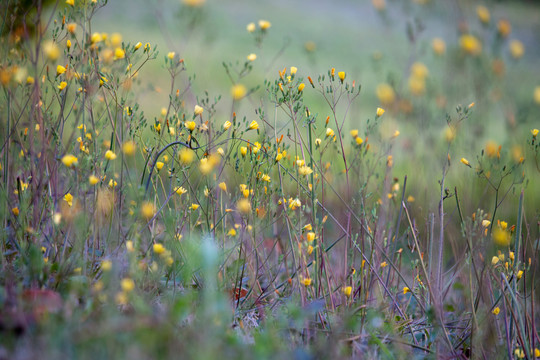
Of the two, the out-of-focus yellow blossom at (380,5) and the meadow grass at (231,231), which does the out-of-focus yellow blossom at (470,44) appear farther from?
the out-of-focus yellow blossom at (380,5)

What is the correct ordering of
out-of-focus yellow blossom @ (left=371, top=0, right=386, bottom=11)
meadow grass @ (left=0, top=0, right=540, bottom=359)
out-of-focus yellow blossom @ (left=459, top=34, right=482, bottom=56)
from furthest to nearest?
out-of-focus yellow blossom @ (left=371, top=0, right=386, bottom=11)
out-of-focus yellow blossom @ (left=459, top=34, right=482, bottom=56)
meadow grass @ (left=0, top=0, right=540, bottom=359)

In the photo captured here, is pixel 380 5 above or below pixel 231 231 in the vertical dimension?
above

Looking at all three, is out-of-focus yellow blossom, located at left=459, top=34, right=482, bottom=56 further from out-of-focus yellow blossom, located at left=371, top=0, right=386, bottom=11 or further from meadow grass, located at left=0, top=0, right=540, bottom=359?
out-of-focus yellow blossom, located at left=371, top=0, right=386, bottom=11

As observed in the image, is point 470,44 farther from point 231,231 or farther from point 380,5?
point 231,231

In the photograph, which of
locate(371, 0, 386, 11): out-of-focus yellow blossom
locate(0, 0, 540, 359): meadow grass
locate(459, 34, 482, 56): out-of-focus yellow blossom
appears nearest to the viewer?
locate(0, 0, 540, 359): meadow grass

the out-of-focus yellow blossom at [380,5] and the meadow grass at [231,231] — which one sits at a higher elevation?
the out-of-focus yellow blossom at [380,5]

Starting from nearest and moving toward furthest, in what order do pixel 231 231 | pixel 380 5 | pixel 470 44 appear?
pixel 470 44 < pixel 231 231 < pixel 380 5

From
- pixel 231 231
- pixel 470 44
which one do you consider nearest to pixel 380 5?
pixel 470 44

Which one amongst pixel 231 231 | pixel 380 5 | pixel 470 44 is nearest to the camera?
pixel 470 44

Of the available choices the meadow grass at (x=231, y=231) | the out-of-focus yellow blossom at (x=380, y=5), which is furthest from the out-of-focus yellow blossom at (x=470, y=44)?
the out-of-focus yellow blossom at (x=380, y=5)

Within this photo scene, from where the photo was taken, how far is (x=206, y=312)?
1.21m

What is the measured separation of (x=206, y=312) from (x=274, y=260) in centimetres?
130

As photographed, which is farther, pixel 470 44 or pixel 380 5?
pixel 380 5

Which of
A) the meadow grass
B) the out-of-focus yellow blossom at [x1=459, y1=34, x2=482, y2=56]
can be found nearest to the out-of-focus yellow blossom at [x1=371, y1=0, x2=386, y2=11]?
the meadow grass
